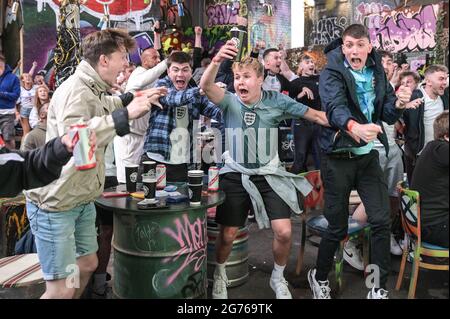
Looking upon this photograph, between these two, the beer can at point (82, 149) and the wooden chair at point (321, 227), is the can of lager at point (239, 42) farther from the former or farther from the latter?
the beer can at point (82, 149)

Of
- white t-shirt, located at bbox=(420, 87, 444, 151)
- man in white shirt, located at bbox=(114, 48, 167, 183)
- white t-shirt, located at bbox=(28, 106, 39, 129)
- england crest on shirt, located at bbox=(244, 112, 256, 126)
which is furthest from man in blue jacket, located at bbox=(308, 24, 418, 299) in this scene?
white t-shirt, located at bbox=(28, 106, 39, 129)

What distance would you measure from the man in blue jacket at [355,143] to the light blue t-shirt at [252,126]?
42 cm

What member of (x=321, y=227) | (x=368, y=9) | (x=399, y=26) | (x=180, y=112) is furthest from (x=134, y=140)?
(x=399, y=26)

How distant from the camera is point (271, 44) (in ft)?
16.5

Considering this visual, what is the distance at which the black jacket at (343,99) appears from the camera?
117 inches

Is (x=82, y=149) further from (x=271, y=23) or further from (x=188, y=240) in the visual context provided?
(x=271, y=23)

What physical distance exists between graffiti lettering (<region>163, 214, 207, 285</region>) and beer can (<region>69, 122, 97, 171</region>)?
1181mm

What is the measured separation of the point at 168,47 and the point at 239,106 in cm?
723

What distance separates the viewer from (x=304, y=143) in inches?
242

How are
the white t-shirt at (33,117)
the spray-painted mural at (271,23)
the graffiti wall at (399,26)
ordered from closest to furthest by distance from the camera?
the spray-painted mural at (271,23)
the graffiti wall at (399,26)
the white t-shirt at (33,117)

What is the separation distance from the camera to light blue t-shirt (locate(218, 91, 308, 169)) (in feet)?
11.2

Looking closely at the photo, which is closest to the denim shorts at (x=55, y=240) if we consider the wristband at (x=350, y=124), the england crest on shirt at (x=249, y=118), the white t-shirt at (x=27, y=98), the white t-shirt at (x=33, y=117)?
the england crest on shirt at (x=249, y=118)

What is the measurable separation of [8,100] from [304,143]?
4845 mm

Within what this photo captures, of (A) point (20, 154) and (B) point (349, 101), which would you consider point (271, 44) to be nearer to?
(B) point (349, 101)
